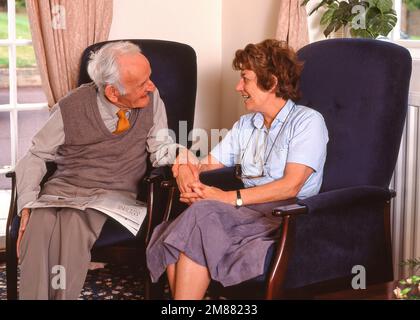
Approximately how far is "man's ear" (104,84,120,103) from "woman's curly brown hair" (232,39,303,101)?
0.54 meters

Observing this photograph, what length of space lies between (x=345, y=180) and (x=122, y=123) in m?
0.96

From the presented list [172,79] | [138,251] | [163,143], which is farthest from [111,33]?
[138,251]

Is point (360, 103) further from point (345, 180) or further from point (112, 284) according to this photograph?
point (112, 284)

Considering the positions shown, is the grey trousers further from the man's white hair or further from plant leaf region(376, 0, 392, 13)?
plant leaf region(376, 0, 392, 13)

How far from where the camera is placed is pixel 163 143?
3.09 meters

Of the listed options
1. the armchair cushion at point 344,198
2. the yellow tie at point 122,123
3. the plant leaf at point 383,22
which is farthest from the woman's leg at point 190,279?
the plant leaf at point 383,22

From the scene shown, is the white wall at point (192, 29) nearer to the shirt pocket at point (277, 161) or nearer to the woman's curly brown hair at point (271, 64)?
the woman's curly brown hair at point (271, 64)

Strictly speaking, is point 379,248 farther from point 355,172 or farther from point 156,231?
point 156,231

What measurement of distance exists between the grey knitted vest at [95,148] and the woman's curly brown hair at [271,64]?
578 mm

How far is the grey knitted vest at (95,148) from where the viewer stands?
301 cm

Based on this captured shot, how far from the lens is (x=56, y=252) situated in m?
2.72

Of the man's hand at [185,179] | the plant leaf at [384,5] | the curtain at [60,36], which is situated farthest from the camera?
the curtain at [60,36]

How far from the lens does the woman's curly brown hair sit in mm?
2715
